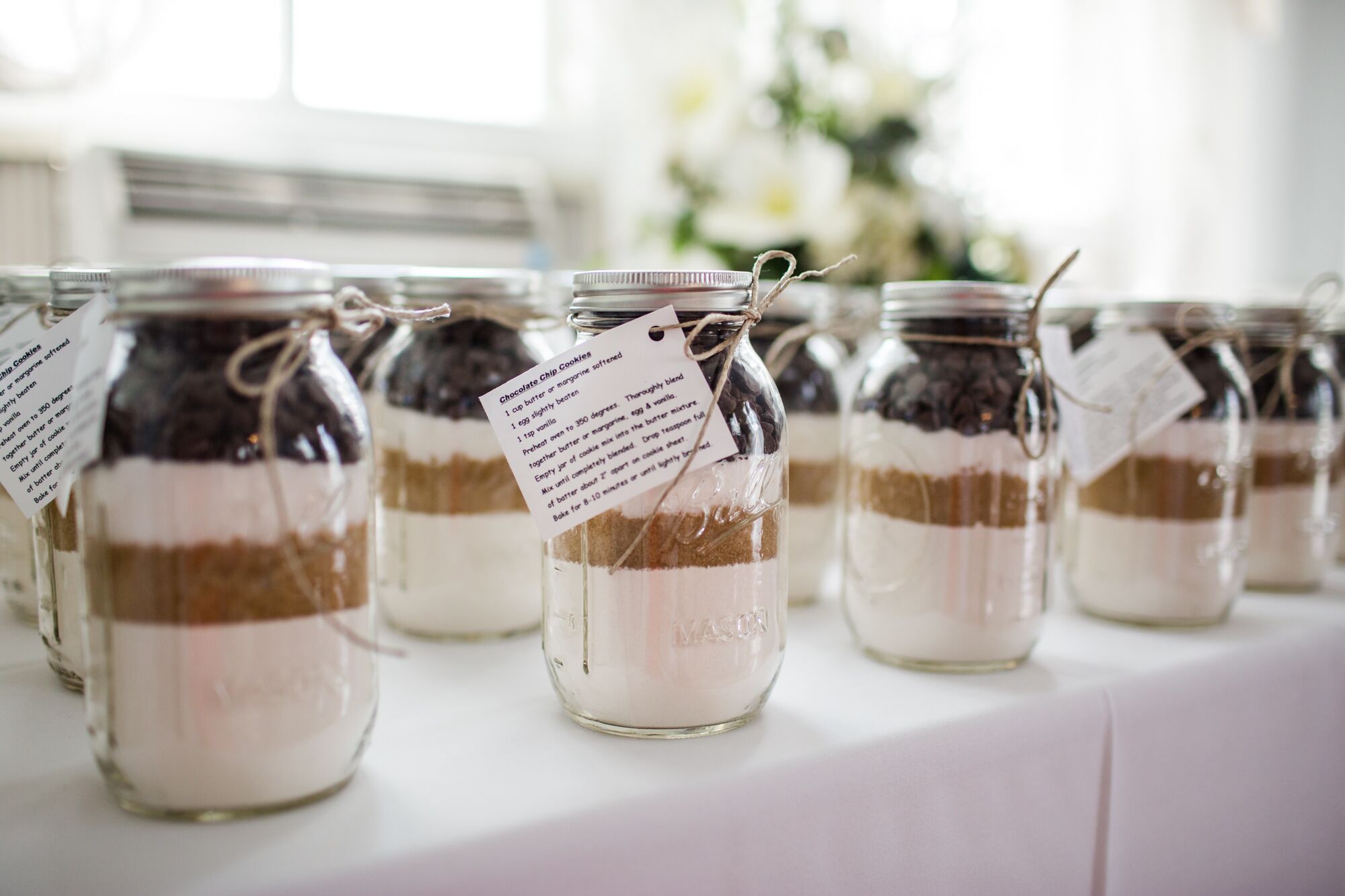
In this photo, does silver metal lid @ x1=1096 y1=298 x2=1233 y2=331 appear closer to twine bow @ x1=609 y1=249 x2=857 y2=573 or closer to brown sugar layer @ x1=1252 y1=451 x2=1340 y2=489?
brown sugar layer @ x1=1252 y1=451 x2=1340 y2=489

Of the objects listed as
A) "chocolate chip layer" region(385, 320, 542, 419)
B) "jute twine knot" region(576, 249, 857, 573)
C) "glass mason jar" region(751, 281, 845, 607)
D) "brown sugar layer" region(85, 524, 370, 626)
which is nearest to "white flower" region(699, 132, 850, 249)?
"glass mason jar" region(751, 281, 845, 607)

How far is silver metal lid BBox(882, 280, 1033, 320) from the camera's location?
2.54 ft

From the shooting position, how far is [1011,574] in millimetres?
790

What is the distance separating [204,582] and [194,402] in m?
0.10

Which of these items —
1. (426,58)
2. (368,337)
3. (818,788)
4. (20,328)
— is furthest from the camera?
(426,58)

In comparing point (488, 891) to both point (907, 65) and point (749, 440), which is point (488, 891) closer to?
point (749, 440)

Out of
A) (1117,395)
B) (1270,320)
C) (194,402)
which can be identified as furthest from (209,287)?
(1270,320)

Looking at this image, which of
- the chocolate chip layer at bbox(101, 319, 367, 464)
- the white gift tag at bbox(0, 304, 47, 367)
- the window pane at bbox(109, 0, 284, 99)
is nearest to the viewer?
the chocolate chip layer at bbox(101, 319, 367, 464)

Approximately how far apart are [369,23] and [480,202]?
586 millimetres

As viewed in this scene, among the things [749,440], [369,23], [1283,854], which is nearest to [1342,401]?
[1283,854]

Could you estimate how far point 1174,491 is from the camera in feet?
3.05

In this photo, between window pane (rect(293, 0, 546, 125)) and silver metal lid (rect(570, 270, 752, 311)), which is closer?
silver metal lid (rect(570, 270, 752, 311))

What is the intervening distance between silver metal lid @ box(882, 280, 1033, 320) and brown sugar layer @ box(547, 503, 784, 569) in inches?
9.6

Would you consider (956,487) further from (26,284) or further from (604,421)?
(26,284)
